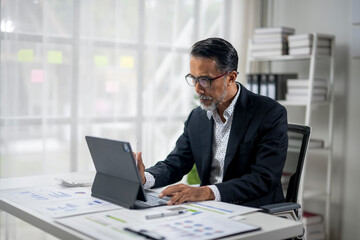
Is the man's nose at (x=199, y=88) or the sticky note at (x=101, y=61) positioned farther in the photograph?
the sticky note at (x=101, y=61)

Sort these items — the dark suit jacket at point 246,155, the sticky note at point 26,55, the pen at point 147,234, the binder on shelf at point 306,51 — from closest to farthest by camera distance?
1. the pen at point 147,234
2. the dark suit jacket at point 246,155
3. the sticky note at point 26,55
4. the binder on shelf at point 306,51

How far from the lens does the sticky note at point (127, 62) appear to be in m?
3.56

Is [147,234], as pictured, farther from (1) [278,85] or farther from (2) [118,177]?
(1) [278,85]

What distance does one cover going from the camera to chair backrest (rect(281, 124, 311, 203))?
2191 millimetres

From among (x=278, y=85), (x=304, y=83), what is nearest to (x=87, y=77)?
(x=278, y=85)

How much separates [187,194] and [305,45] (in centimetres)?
226

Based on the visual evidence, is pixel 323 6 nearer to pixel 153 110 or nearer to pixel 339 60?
pixel 339 60

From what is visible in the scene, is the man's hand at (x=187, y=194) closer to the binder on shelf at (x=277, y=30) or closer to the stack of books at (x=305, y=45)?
the stack of books at (x=305, y=45)

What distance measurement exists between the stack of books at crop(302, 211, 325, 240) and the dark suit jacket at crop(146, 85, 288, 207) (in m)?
1.69

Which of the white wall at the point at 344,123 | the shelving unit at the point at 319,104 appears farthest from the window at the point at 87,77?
the white wall at the point at 344,123

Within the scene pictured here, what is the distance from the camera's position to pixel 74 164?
11.1 ft

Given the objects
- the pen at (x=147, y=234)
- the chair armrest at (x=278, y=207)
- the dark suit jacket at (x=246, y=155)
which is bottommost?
the chair armrest at (x=278, y=207)

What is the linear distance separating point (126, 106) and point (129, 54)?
383mm

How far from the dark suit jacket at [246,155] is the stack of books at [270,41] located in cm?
171
